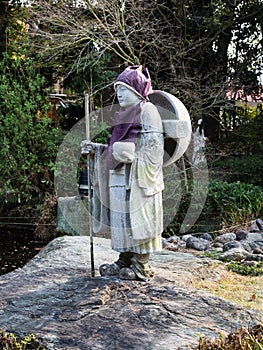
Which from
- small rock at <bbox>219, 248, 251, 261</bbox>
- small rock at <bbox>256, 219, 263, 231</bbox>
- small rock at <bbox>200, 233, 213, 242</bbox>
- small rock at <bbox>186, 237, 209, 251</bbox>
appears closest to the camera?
small rock at <bbox>219, 248, 251, 261</bbox>

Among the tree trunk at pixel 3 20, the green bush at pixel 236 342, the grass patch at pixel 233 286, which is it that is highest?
the tree trunk at pixel 3 20

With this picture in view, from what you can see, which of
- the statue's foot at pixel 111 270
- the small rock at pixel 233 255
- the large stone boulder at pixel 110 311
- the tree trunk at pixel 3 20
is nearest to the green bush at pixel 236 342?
the large stone boulder at pixel 110 311

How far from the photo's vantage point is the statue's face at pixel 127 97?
4266 millimetres

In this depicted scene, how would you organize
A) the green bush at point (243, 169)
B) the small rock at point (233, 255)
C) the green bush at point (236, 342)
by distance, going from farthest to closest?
the green bush at point (243, 169) → the small rock at point (233, 255) → the green bush at point (236, 342)

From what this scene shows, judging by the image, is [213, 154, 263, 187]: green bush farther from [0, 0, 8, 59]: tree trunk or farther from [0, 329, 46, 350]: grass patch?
[0, 329, 46, 350]: grass patch

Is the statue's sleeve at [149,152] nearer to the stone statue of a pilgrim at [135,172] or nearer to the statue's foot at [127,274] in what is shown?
the stone statue of a pilgrim at [135,172]

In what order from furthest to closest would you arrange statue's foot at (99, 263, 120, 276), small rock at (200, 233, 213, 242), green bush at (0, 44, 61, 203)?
green bush at (0, 44, 61, 203), small rock at (200, 233, 213, 242), statue's foot at (99, 263, 120, 276)

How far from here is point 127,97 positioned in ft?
14.0

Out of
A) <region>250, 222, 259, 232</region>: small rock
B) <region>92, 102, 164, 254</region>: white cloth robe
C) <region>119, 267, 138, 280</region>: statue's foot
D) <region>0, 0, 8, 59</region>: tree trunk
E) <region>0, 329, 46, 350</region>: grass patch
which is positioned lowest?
<region>0, 329, 46, 350</region>: grass patch

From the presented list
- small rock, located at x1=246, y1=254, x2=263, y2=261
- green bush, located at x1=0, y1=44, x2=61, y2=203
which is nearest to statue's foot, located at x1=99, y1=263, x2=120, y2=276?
small rock, located at x1=246, y1=254, x2=263, y2=261

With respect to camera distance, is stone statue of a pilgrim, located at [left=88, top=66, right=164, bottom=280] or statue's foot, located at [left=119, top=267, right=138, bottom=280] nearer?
stone statue of a pilgrim, located at [left=88, top=66, right=164, bottom=280]

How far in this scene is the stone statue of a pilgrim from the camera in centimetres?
417

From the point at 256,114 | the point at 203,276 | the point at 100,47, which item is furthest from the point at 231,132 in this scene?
the point at 203,276

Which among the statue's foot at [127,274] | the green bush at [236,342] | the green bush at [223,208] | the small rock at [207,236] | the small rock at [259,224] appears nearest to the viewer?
the green bush at [236,342]
